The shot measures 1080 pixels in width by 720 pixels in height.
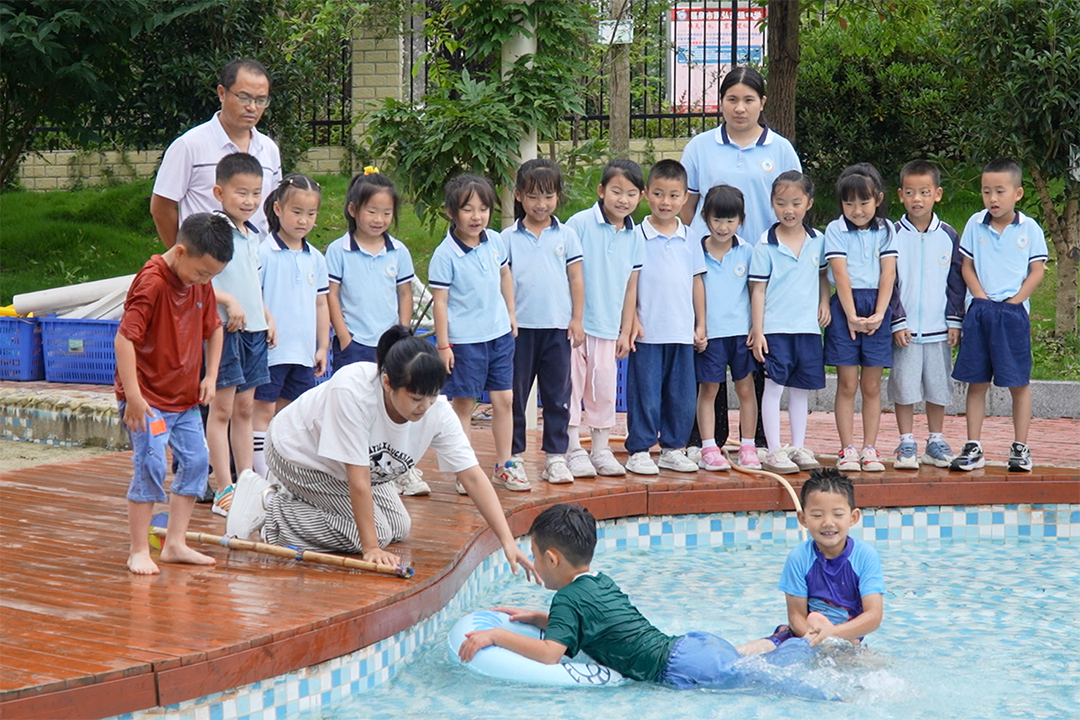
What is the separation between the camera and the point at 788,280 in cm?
610

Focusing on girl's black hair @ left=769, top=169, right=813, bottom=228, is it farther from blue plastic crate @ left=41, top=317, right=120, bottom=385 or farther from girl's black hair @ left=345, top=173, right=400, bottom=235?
blue plastic crate @ left=41, top=317, right=120, bottom=385

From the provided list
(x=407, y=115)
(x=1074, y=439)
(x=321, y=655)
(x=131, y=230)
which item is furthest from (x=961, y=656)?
(x=131, y=230)

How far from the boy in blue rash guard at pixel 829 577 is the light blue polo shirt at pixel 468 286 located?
1.86 metres

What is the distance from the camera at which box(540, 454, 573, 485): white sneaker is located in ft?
19.5

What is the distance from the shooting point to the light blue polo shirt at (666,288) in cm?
600

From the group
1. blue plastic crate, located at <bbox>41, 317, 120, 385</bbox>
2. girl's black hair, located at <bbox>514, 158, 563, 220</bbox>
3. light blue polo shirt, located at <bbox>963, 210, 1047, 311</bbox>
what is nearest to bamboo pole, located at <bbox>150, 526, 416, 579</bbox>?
girl's black hair, located at <bbox>514, 158, 563, 220</bbox>

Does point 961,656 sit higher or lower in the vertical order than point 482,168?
lower

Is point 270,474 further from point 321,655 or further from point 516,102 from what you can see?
point 516,102

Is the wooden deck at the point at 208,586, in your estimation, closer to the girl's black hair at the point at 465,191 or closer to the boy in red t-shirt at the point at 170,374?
the boy in red t-shirt at the point at 170,374

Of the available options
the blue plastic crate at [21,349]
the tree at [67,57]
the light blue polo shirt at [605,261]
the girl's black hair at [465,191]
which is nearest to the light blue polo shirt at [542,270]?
the light blue polo shirt at [605,261]

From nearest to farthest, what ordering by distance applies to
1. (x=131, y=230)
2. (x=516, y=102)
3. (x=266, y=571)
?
(x=266, y=571), (x=516, y=102), (x=131, y=230)

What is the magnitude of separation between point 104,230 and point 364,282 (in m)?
9.00

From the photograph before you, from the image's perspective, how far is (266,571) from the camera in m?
4.38

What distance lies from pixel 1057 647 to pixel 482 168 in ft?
12.8
